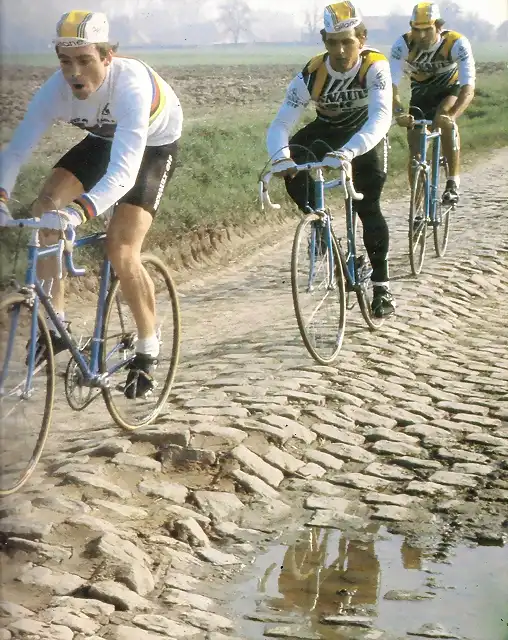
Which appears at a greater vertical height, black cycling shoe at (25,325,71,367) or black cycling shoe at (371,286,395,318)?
black cycling shoe at (25,325,71,367)

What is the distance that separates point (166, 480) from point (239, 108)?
20.5 m

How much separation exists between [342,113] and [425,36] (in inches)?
138

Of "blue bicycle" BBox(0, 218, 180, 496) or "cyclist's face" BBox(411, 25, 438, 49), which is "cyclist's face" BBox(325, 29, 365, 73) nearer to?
"blue bicycle" BBox(0, 218, 180, 496)

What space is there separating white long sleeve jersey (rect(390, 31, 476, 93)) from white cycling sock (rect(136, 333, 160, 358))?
5757 mm

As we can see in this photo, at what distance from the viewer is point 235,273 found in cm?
1212

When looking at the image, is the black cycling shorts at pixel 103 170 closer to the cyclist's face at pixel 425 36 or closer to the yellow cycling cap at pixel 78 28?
the yellow cycling cap at pixel 78 28

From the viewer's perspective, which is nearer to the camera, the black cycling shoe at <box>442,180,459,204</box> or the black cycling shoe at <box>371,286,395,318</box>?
the black cycling shoe at <box>371,286,395,318</box>

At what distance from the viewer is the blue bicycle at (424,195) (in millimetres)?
10680

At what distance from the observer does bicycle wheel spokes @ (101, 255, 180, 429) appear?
575cm

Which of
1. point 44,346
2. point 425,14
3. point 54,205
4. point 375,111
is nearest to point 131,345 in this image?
point 54,205

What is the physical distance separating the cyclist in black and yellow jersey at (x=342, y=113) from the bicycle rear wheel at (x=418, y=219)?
2.52 metres

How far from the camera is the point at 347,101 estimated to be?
7.57 metres

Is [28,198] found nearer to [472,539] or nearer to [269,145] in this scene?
[269,145]

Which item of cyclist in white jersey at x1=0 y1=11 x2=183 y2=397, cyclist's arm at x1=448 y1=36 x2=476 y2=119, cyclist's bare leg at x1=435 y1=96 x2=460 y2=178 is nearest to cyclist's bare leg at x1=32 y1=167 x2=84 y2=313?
cyclist in white jersey at x1=0 y1=11 x2=183 y2=397
